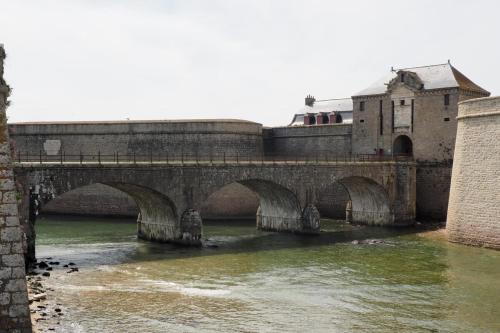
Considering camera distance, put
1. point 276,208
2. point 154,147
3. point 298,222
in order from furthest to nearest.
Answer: point 154,147, point 276,208, point 298,222

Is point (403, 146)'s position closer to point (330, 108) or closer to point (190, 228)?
point (330, 108)

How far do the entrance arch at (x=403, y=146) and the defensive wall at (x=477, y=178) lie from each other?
1001 centimetres

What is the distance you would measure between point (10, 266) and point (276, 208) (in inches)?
1005

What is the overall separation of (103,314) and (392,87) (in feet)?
95.9

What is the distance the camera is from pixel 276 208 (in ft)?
117

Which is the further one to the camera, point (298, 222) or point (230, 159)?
point (230, 159)

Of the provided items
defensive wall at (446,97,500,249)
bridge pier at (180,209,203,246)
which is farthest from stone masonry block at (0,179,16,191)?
defensive wall at (446,97,500,249)

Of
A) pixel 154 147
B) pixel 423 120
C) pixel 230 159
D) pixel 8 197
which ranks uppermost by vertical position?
pixel 423 120

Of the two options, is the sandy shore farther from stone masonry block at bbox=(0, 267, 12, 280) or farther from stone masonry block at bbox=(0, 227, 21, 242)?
stone masonry block at bbox=(0, 227, 21, 242)

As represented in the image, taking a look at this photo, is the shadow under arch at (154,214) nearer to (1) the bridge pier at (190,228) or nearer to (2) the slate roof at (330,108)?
(1) the bridge pier at (190,228)

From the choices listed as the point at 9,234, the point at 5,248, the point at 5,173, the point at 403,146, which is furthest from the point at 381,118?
the point at 5,248

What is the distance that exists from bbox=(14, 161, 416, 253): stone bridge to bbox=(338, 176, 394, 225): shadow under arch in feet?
0.21

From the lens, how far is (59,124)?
41.7 meters

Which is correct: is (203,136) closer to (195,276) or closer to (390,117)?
(390,117)
